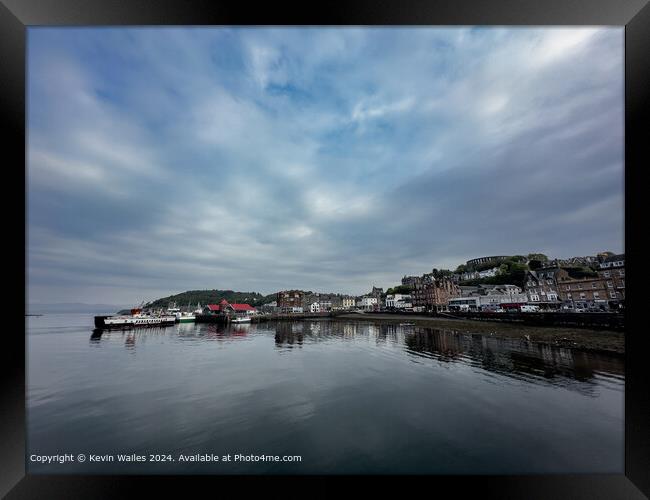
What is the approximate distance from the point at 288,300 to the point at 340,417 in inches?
2846

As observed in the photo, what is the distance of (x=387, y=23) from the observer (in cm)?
345

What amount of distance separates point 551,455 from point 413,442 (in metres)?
2.64

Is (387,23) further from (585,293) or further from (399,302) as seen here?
(399,302)

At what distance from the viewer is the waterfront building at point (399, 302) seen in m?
75.9

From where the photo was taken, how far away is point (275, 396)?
27.7 feet

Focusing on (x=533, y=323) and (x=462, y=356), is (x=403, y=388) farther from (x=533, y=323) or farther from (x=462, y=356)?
(x=533, y=323)

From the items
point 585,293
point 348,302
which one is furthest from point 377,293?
point 585,293

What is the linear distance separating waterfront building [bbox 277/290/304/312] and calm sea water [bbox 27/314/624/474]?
64.0 metres

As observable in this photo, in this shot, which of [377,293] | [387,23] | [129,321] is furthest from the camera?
[377,293]

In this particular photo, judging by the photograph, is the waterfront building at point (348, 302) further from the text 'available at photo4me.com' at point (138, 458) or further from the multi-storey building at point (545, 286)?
the text 'available at photo4me.com' at point (138, 458)

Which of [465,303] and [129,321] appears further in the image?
[465,303]

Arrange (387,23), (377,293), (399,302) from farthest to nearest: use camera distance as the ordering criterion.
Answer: (377,293) < (399,302) < (387,23)

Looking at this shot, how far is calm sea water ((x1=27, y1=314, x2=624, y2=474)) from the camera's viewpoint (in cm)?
502

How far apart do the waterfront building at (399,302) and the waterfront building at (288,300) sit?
95.1ft
